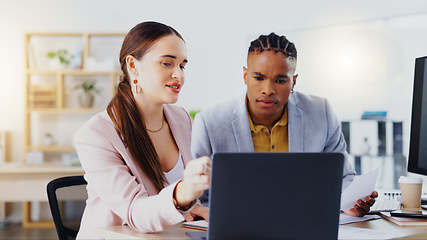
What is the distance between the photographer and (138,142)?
1.83 metres

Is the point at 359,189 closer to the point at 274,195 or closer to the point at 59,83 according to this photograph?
the point at 274,195

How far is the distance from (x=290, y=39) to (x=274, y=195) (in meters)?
4.45

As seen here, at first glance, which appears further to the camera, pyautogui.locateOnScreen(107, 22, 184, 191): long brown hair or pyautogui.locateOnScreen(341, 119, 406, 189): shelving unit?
pyautogui.locateOnScreen(341, 119, 406, 189): shelving unit

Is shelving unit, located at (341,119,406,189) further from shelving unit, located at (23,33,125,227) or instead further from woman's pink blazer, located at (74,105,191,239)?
woman's pink blazer, located at (74,105,191,239)

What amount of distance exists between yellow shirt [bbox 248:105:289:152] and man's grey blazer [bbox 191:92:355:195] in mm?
36

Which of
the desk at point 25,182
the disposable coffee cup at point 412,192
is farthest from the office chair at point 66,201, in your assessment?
the desk at point 25,182

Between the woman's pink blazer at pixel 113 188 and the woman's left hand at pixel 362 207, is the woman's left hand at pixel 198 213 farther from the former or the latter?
the woman's left hand at pixel 362 207

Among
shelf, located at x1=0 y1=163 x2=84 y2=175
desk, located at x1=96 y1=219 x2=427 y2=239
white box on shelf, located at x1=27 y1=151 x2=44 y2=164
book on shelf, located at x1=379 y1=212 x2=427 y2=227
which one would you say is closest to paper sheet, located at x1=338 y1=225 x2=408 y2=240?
desk, located at x1=96 y1=219 x2=427 y2=239

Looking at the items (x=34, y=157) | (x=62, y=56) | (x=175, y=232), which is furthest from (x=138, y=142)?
(x=62, y=56)

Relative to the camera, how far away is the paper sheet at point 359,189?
175cm

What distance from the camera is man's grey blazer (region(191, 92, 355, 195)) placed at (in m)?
1.95

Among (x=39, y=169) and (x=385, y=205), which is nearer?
(x=385, y=205)

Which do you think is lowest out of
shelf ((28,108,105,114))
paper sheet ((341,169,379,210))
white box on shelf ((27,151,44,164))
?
white box on shelf ((27,151,44,164))

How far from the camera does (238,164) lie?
1.17m
